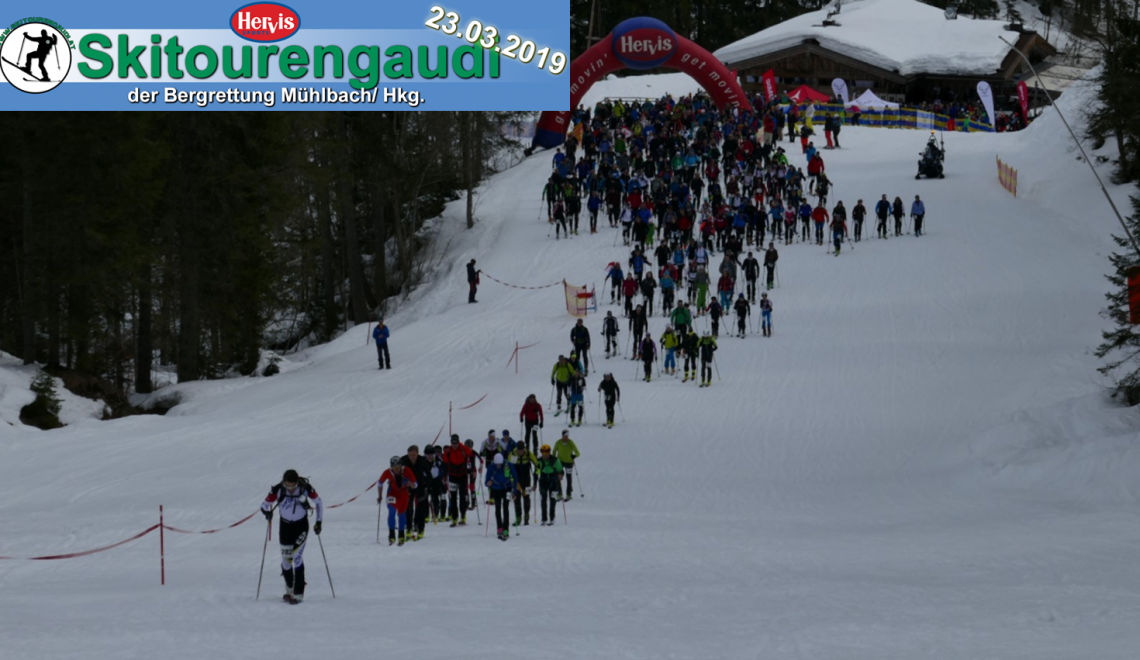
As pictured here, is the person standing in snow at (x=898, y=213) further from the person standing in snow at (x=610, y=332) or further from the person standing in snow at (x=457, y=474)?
the person standing in snow at (x=457, y=474)

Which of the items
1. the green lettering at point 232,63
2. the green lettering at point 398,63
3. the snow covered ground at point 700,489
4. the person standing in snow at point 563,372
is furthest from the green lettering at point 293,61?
the person standing in snow at point 563,372

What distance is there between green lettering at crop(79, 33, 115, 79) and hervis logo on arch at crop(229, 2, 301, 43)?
8.81 ft

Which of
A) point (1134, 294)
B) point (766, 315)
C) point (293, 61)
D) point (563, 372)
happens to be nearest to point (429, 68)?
point (293, 61)

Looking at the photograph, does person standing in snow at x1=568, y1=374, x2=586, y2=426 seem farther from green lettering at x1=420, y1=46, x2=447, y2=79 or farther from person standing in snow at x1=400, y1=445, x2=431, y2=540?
green lettering at x1=420, y1=46, x2=447, y2=79

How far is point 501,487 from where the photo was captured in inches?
629

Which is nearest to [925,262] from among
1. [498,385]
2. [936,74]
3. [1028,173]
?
[1028,173]

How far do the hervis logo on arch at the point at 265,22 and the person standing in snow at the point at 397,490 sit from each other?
52.5ft

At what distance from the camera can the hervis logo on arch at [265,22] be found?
28234 mm

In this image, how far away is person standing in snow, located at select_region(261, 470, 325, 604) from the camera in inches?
481

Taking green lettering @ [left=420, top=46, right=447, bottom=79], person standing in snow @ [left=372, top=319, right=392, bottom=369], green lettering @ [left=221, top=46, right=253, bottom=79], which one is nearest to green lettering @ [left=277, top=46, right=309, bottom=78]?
green lettering @ [left=221, top=46, right=253, bottom=79]

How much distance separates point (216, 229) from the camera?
102 ft

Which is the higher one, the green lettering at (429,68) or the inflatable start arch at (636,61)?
the inflatable start arch at (636,61)

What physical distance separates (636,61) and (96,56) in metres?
26.4

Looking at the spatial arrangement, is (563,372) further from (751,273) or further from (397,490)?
(751,273)
